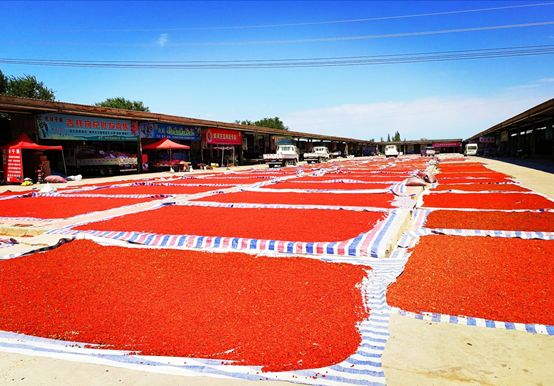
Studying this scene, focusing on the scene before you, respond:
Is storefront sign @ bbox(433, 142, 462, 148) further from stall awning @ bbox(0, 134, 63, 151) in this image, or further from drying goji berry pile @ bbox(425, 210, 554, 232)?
drying goji berry pile @ bbox(425, 210, 554, 232)

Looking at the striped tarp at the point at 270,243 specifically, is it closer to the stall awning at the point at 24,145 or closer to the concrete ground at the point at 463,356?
the concrete ground at the point at 463,356

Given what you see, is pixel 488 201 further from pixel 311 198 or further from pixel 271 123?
pixel 271 123

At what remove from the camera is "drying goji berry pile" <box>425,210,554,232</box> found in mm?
7832

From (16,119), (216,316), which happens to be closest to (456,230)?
(216,316)

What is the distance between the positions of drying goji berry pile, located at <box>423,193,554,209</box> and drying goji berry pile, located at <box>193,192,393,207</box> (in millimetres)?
1443

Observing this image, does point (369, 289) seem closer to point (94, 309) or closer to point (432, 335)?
point (432, 335)

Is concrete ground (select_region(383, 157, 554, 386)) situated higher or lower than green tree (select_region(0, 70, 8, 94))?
lower

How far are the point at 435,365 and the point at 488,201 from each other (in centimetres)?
1004

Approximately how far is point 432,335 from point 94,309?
3.38 metres

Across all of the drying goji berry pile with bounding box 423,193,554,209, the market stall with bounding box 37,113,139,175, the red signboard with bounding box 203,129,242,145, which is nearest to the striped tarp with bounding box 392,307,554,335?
the drying goji berry pile with bounding box 423,193,554,209

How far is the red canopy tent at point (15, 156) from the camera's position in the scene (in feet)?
65.7

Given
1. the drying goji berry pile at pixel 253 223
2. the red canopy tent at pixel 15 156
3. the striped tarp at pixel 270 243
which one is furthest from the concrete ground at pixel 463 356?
the red canopy tent at pixel 15 156

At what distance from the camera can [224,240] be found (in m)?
6.98

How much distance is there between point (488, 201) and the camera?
1165 centimetres
